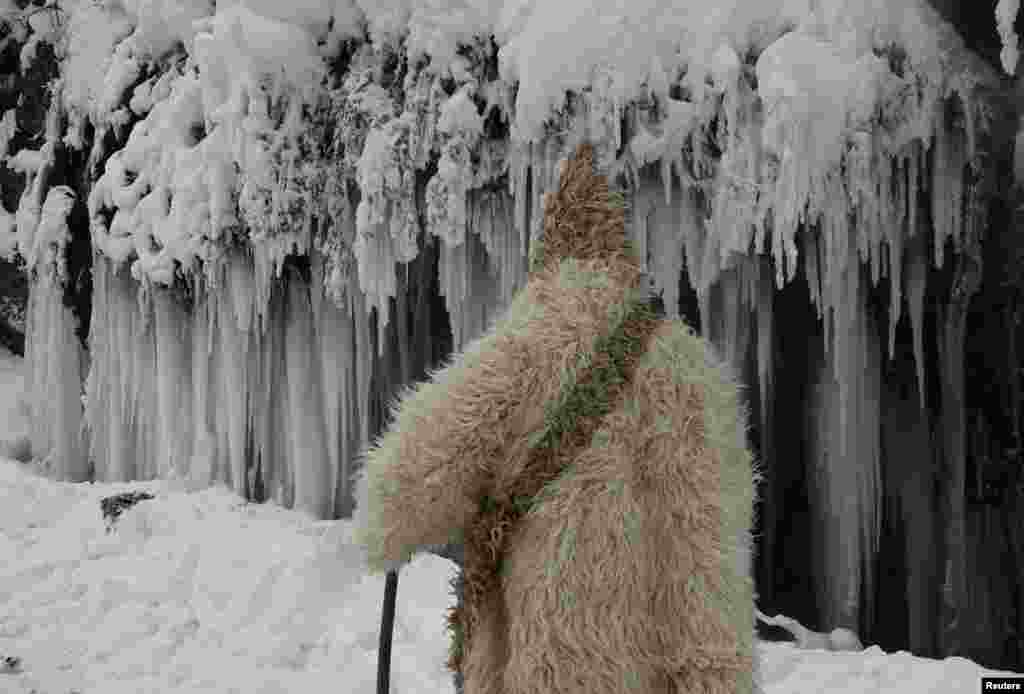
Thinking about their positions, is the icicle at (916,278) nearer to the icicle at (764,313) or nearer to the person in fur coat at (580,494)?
the icicle at (764,313)

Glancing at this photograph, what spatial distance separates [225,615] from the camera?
14.7ft

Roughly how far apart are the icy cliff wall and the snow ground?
700mm

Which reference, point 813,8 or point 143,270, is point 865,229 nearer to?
point 813,8

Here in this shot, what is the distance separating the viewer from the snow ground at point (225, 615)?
12.7 feet

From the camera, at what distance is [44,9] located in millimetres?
7191

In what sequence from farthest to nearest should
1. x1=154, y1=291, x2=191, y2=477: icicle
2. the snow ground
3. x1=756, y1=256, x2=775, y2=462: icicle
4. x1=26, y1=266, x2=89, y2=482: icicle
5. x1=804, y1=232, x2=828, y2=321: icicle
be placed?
x1=26, y1=266, x2=89, y2=482: icicle, x1=154, y1=291, x2=191, y2=477: icicle, x1=756, y1=256, x2=775, y2=462: icicle, x1=804, y1=232, x2=828, y2=321: icicle, the snow ground

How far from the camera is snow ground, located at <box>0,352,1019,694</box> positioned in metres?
3.86

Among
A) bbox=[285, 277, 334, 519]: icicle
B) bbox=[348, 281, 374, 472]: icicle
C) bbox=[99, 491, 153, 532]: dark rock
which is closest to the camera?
bbox=[348, 281, 374, 472]: icicle

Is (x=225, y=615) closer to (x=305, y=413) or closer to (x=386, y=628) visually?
(x=305, y=413)

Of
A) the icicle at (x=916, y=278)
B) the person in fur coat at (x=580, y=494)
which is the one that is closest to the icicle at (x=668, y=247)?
the icicle at (x=916, y=278)

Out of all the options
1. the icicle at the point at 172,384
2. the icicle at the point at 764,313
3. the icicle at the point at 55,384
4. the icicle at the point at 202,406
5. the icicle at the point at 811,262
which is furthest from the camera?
the icicle at the point at 55,384

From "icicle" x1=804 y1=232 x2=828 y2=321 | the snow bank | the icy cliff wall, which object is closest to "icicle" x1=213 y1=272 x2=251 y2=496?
the icy cliff wall

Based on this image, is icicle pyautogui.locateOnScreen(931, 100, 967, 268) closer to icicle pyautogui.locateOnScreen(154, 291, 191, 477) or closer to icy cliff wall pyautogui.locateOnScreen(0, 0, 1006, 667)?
icy cliff wall pyautogui.locateOnScreen(0, 0, 1006, 667)

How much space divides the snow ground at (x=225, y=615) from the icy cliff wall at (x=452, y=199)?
700 mm
